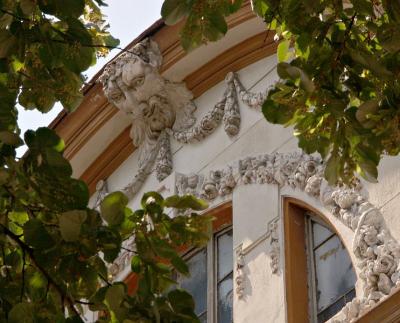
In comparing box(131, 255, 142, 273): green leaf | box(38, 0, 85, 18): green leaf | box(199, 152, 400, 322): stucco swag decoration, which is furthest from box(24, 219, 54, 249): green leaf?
box(199, 152, 400, 322): stucco swag decoration

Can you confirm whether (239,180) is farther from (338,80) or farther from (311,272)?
(338,80)

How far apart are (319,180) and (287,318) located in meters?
1.03

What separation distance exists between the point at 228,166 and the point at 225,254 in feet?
2.20

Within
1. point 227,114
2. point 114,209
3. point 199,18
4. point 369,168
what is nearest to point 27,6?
point 199,18

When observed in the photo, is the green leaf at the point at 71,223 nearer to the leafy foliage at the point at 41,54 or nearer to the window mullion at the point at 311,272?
the leafy foliage at the point at 41,54

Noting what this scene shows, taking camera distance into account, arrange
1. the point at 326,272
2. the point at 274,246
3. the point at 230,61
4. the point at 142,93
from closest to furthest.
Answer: the point at 326,272 → the point at 274,246 → the point at 230,61 → the point at 142,93

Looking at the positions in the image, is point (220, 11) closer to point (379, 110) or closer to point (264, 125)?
point (379, 110)

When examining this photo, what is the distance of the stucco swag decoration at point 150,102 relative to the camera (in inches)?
470

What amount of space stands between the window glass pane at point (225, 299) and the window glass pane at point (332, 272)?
81 cm

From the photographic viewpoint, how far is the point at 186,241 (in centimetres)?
689

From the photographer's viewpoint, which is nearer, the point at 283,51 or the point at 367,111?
the point at 367,111

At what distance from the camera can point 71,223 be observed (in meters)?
6.29

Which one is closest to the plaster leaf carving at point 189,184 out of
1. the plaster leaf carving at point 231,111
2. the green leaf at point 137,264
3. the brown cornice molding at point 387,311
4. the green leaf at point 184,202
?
the plaster leaf carving at point 231,111

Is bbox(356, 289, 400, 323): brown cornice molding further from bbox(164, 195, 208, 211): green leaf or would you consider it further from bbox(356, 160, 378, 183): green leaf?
bbox(164, 195, 208, 211): green leaf
